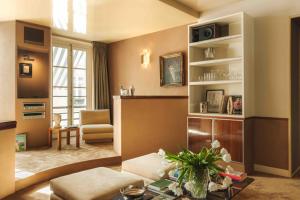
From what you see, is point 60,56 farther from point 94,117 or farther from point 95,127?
point 95,127

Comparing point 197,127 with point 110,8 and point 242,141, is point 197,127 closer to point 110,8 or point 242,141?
point 242,141

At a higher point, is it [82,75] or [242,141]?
A: [82,75]

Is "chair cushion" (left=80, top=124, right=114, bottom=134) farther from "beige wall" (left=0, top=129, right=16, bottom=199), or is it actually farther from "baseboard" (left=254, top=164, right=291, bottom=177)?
"baseboard" (left=254, top=164, right=291, bottom=177)

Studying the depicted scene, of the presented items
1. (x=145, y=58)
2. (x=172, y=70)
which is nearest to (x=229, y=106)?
(x=172, y=70)

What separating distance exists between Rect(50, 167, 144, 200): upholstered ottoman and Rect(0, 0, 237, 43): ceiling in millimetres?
2683

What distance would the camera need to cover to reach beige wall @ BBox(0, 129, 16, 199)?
2.75 metres

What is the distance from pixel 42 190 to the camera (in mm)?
3027

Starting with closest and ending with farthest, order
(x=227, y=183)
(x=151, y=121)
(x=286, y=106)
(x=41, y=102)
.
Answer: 1. (x=227, y=183)
2. (x=286, y=106)
3. (x=151, y=121)
4. (x=41, y=102)

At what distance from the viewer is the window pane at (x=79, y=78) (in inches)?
237

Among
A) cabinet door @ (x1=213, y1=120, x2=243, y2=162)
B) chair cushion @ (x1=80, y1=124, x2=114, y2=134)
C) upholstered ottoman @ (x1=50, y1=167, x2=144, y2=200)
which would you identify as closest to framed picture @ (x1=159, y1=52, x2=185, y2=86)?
cabinet door @ (x1=213, y1=120, x2=243, y2=162)

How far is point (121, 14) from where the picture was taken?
433 cm

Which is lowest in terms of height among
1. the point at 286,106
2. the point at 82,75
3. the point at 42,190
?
the point at 42,190

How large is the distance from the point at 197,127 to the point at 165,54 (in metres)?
1.90

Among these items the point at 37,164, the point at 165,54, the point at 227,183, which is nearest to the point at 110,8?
the point at 165,54
